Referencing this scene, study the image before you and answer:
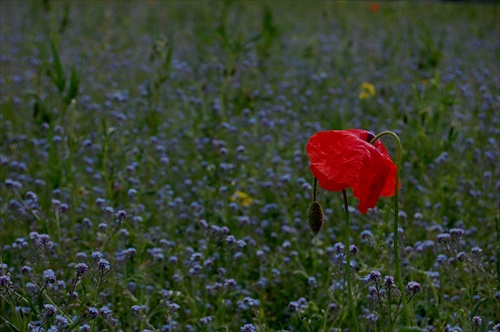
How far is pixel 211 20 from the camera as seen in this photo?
6992mm

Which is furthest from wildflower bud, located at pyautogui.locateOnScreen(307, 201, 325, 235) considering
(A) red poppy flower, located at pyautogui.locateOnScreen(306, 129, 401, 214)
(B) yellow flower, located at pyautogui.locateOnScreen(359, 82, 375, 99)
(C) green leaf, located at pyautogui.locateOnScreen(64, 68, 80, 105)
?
(B) yellow flower, located at pyautogui.locateOnScreen(359, 82, 375, 99)

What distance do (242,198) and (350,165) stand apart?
1.76m

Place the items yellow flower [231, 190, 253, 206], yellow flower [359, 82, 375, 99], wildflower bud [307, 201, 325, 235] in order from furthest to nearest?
1. yellow flower [359, 82, 375, 99]
2. yellow flower [231, 190, 253, 206]
3. wildflower bud [307, 201, 325, 235]

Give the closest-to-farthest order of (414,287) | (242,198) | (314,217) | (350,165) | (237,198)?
(350,165) < (314,217) < (414,287) < (237,198) < (242,198)

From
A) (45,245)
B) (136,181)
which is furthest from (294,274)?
(45,245)

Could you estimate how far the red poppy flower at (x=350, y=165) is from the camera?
1722 mm

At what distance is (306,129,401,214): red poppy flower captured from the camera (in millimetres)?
1722

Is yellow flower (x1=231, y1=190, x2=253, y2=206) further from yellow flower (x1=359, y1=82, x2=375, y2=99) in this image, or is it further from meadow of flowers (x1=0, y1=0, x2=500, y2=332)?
yellow flower (x1=359, y1=82, x2=375, y2=99)

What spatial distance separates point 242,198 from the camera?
11.3ft

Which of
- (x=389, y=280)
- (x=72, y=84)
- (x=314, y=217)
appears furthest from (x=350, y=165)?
(x=72, y=84)

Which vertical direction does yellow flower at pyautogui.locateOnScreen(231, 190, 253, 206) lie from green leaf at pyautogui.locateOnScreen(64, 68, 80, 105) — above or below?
below

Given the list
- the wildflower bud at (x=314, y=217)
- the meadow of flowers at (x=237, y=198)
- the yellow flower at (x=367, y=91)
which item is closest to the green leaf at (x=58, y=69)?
the meadow of flowers at (x=237, y=198)

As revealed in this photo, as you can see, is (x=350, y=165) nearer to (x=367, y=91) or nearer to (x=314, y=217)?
(x=314, y=217)

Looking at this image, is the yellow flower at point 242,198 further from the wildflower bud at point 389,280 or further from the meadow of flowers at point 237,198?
the wildflower bud at point 389,280
